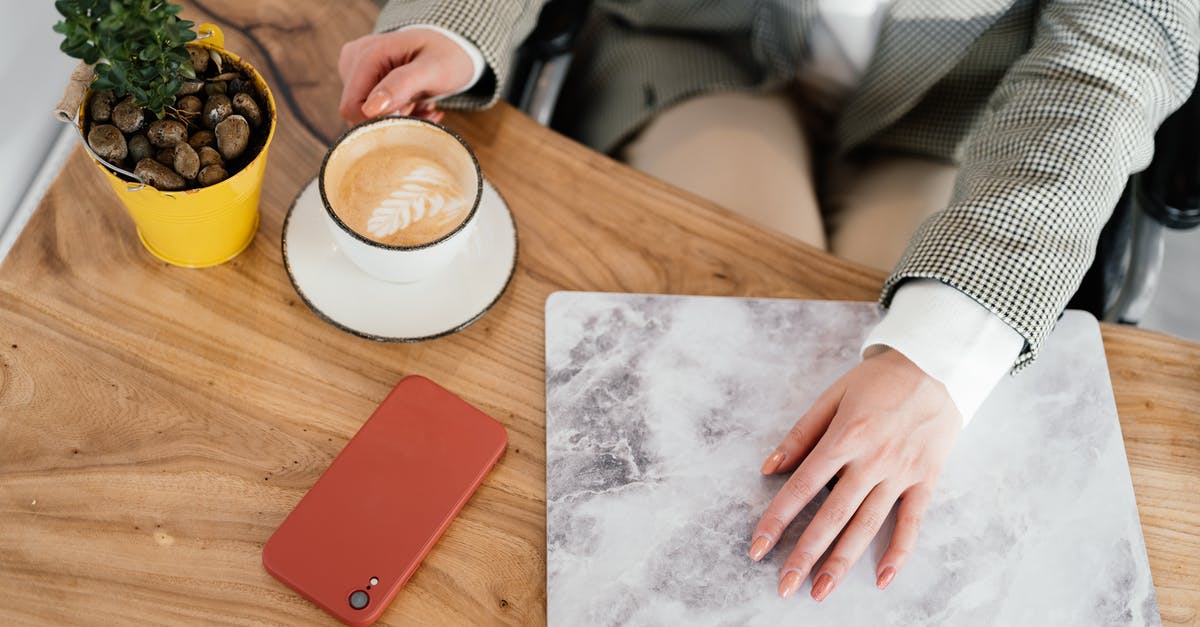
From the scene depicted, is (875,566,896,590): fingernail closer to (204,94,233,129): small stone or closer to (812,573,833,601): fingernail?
(812,573,833,601): fingernail

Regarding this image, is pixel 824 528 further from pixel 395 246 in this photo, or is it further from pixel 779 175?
pixel 779 175

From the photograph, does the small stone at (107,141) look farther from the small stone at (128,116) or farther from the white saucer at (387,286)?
the white saucer at (387,286)

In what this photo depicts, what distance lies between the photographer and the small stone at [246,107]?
2.04 ft

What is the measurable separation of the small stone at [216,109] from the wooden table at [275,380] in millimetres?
137

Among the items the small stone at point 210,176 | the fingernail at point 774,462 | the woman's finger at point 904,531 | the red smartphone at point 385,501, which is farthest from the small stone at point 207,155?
the woman's finger at point 904,531

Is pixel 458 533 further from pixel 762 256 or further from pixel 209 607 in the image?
pixel 762 256

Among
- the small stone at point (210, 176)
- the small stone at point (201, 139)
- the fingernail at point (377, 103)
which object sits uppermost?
the small stone at point (201, 139)

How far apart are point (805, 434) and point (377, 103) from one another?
1.51ft

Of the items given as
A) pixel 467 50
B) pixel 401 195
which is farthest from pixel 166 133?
pixel 467 50

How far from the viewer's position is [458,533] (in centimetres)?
63

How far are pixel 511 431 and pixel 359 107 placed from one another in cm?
34

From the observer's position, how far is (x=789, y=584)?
0.62m

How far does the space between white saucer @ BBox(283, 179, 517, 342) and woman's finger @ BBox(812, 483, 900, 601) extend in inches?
13.4

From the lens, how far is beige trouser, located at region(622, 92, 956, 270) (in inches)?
38.5
